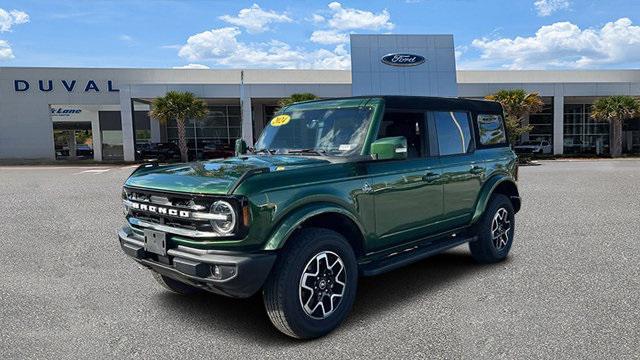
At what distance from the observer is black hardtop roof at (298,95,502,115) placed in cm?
448

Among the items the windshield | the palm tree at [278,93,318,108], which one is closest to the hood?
the windshield

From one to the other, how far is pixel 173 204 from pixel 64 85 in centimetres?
3654

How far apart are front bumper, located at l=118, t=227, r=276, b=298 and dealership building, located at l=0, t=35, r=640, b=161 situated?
25355 millimetres

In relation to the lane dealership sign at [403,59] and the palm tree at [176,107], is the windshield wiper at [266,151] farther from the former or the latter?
the lane dealership sign at [403,59]

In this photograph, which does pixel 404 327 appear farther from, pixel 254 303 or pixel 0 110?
pixel 0 110

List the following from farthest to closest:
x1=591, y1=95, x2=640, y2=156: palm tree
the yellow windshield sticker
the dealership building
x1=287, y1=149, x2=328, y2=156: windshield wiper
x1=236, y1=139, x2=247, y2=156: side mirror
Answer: x1=591, y1=95, x2=640, y2=156: palm tree, the dealership building, x1=236, y1=139, x2=247, y2=156: side mirror, the yellow windshield sticker, x1=287, y1=149, x2=328, y2=156: windshield wiper

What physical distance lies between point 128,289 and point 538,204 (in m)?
9.13

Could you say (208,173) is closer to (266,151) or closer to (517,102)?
(266,151)

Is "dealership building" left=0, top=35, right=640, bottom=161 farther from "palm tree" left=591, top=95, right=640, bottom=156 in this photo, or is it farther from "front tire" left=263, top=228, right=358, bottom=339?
"front tire" left=263, top=228, right=358, bottom=339

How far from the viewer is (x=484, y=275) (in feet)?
17.2

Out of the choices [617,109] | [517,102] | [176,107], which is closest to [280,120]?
[176,107]

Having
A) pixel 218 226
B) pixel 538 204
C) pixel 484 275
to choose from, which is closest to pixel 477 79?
pixel 538 204

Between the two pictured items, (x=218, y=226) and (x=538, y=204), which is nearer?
(x=218, y=226)

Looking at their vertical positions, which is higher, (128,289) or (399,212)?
(399,212)
